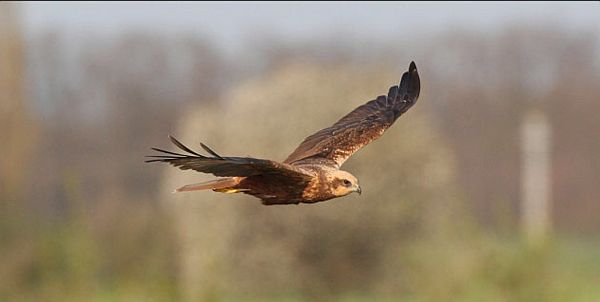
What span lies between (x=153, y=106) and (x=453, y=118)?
7511mm

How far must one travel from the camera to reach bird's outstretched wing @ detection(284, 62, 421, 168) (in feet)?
24.5

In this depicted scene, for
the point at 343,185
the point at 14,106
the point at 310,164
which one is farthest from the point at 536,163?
the point at 343,185

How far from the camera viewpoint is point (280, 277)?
872 inches

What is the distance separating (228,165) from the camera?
19.4 ft

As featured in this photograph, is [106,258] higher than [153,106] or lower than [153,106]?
lower

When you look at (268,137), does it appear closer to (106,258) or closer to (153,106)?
(106,258)

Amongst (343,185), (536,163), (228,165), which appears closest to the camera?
(228,165)

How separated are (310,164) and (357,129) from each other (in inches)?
37.9

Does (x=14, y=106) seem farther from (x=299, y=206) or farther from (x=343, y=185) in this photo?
(x=343, y=185)

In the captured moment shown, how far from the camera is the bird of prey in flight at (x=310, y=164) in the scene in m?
5.91

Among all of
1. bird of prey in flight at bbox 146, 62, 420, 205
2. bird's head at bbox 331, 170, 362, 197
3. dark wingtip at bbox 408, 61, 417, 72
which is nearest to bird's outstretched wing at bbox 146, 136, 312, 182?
bird of prey in flight at bbox 146, 62, 420, 205

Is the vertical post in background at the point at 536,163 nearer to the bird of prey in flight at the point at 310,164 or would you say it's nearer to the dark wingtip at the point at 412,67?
the bird of prey in flight at the point at 310,164

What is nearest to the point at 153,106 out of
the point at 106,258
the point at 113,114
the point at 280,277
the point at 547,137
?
the point at 113,114

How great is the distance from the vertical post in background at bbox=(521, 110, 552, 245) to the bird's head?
30.5 meters
